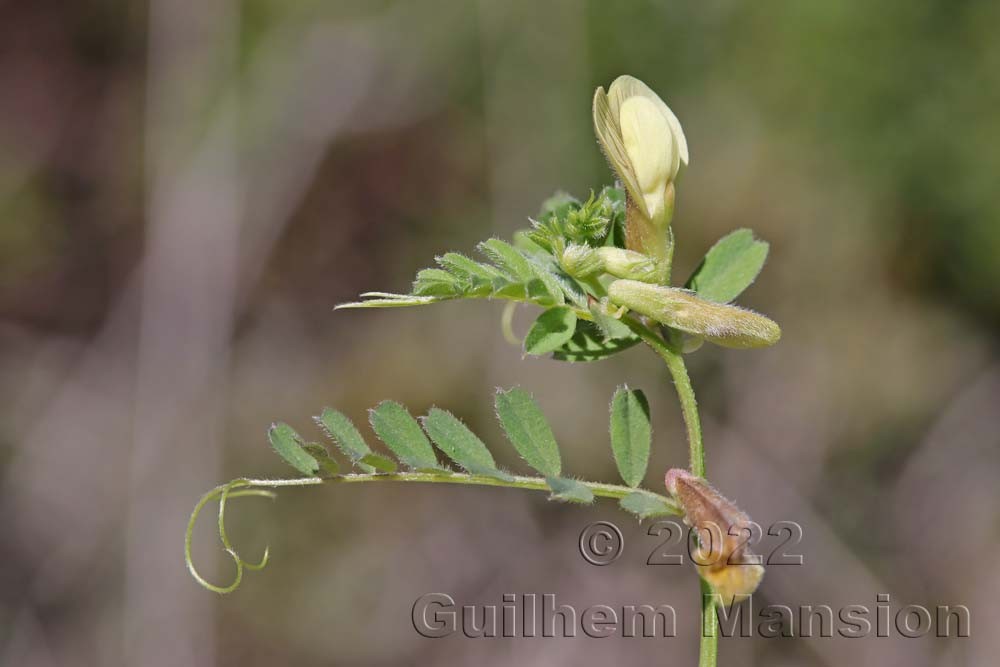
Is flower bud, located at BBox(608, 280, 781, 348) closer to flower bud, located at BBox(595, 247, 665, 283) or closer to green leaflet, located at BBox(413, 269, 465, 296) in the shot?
flower bud, located at BBox(595, 247, 665, 283)

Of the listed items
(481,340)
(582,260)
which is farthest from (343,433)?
(481,340)

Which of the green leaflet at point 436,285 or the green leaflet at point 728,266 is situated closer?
the green leaflet at point 436,285

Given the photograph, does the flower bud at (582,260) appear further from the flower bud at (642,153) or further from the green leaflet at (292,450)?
the green leaflet at (292,450)

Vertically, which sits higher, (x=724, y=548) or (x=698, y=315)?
(x=698, y=315)

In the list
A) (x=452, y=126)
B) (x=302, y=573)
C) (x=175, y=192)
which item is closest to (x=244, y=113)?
(x=175, y=192)

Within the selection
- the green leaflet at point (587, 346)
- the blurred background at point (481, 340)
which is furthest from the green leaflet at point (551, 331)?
the blurred background at point (481, 340)

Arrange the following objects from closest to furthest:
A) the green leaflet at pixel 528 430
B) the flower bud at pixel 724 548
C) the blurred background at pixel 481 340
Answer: the flower bud at pixel 724 548
the green leaflet at pixel 528 430
the blurred background at pixel 481 340

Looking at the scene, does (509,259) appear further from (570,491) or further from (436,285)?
(570,491)
